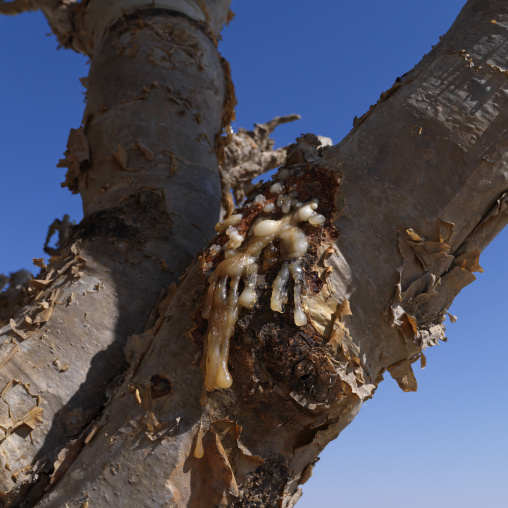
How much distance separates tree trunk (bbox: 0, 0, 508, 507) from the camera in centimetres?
124

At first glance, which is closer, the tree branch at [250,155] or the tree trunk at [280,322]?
the tree trunk at [280,322]

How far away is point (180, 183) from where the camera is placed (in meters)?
2.01

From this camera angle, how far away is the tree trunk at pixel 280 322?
4.07 ft

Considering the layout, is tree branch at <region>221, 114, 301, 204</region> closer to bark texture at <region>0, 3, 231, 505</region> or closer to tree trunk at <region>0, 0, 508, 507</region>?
bark texture at <region>0, 3, 231, 505</region>

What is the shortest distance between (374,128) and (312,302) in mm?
518

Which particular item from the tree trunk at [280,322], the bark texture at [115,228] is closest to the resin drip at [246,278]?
the tree trunk at [280,322]

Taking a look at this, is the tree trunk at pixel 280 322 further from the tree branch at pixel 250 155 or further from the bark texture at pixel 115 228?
the tree branch at pixel 250 155

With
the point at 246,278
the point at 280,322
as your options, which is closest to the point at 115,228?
the point at 246,278

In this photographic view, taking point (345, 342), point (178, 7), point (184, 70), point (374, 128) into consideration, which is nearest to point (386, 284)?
point (345, 342)

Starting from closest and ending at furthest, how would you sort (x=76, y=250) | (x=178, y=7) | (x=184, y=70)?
(x=76, y=250), (x=184, y=70), (x=178, y=7)

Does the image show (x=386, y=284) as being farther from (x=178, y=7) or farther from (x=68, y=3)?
(x=68, y=3)

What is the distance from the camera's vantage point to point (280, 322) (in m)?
1.25

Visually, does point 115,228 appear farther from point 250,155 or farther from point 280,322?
point 250,155

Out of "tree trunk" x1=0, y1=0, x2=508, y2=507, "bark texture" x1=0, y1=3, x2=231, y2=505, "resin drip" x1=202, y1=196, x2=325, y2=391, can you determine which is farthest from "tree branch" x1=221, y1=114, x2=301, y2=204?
"resin drip" x1=202, y1=196, x2=325, y2=391
